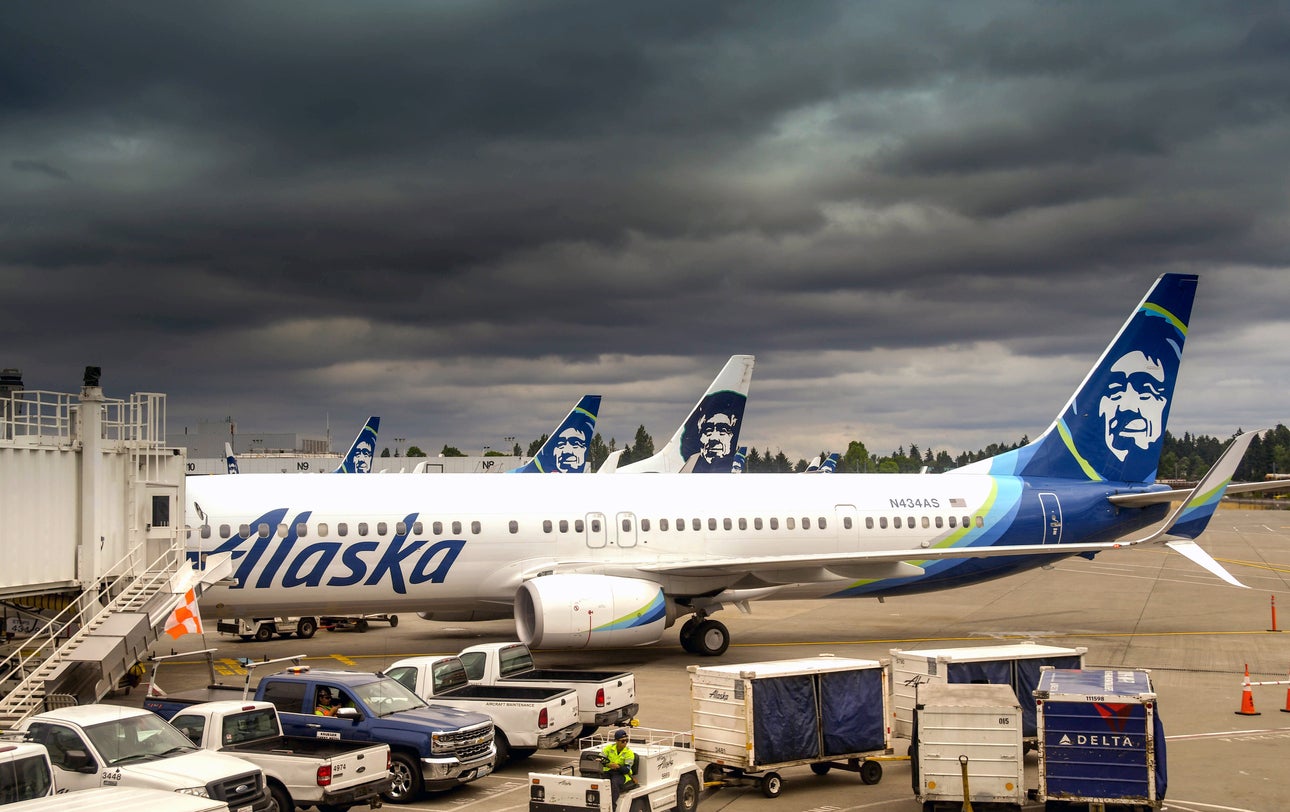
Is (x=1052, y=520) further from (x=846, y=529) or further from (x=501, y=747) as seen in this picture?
(x=501, y=747)

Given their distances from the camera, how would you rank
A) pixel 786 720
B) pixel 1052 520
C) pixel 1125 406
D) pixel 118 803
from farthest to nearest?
1. pixel 1125 406
2. pixel 1052 520
3. pixel 786 720
4. pixel 118 803

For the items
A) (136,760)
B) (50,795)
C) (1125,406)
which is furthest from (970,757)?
(1125,406)

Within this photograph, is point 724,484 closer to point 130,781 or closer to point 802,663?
point 802,663

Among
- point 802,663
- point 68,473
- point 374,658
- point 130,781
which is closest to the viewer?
point 130,781

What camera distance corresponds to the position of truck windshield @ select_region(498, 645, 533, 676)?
67.2ft

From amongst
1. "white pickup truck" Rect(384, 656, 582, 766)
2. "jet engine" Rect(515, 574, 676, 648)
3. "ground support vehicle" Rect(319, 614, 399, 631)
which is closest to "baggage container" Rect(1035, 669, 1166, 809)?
"white pickup truck" Rect(384, 656, 582, 766)

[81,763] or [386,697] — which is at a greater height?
[386,697]

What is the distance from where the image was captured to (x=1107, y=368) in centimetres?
3466

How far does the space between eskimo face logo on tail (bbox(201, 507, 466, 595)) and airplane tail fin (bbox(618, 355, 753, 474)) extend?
26694 mm

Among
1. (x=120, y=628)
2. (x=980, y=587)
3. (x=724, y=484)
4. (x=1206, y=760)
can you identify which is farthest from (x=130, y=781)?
(x=980, y=587)

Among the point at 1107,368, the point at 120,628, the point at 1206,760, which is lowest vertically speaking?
the point at 1206,760

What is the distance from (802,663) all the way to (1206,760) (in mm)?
6564

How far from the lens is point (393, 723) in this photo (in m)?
16.4

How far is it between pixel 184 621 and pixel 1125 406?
88.8 feet
